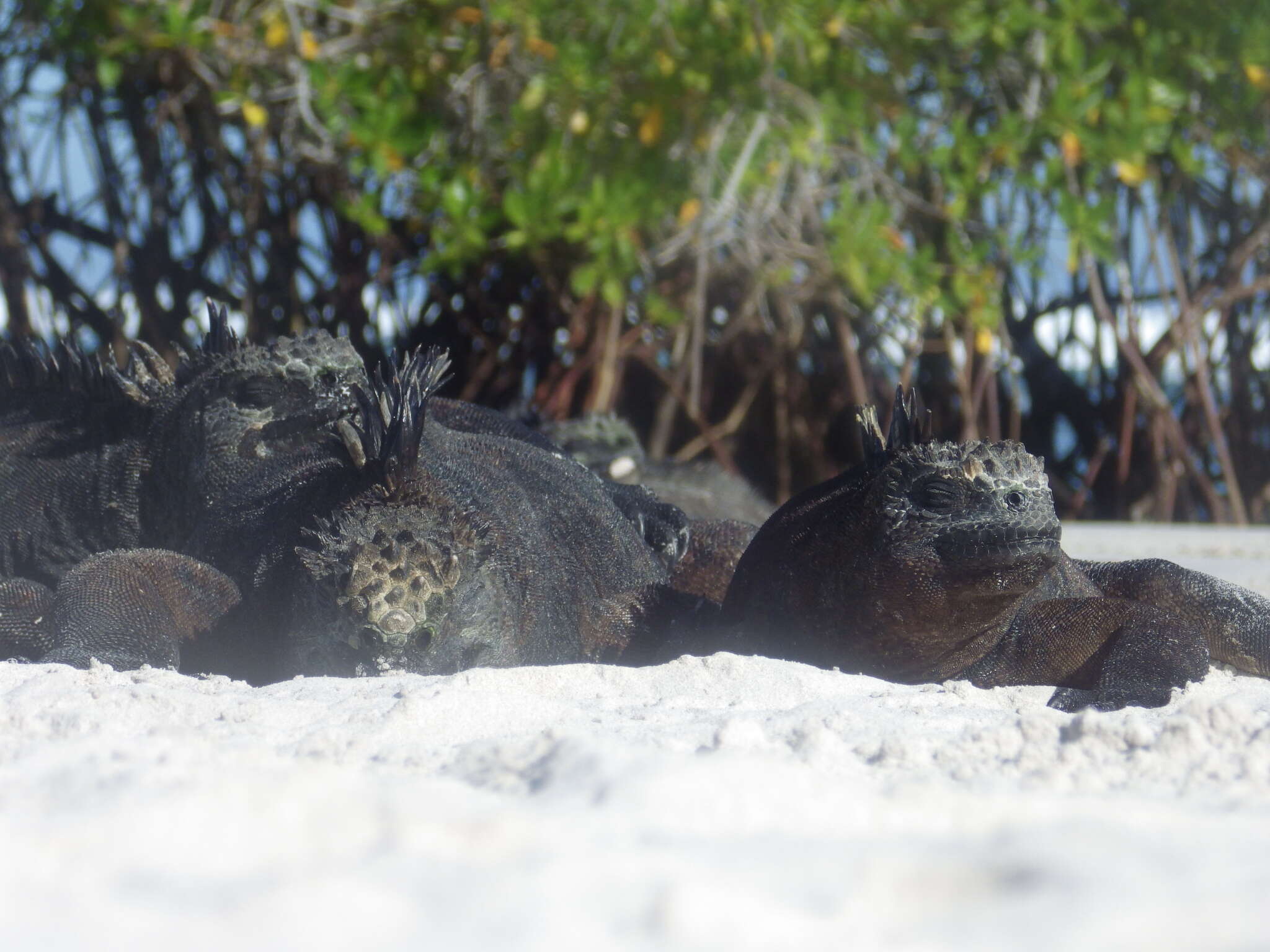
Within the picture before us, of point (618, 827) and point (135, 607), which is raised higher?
point (618, 827)

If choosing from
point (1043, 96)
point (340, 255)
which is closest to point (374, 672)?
Answer: point (340, 255)

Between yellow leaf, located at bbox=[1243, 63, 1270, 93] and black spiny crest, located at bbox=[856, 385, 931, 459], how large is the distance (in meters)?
4.34

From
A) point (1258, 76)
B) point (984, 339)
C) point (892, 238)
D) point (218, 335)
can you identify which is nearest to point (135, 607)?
point (218, 335)

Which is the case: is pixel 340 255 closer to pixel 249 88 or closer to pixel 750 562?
pixel 249 88

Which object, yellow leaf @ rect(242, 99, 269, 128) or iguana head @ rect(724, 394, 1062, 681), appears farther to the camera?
yellow leaf @ rect(242, 99, 269, 128)

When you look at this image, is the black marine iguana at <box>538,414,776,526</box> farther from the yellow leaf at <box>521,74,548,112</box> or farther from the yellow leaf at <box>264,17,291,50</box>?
the yellow leaf at <box>264,17,291,50</box>

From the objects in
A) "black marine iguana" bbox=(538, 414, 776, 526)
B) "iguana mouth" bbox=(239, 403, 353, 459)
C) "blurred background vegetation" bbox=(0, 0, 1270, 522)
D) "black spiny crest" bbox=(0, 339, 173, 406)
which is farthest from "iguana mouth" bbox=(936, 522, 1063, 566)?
"blurred background vegetation" bbox=(0, 0, 1270, 522)

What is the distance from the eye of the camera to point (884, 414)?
7.38 m

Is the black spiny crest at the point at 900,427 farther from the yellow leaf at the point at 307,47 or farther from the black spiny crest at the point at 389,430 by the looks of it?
the yellow leaf at the point at 307,47

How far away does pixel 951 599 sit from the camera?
228 centimetres

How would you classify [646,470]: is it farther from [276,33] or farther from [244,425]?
[276,33]

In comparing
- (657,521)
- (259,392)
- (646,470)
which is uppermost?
(259,392)

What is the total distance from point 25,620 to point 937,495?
1.81 metres

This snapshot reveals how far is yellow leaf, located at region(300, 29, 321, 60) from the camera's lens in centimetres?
521
